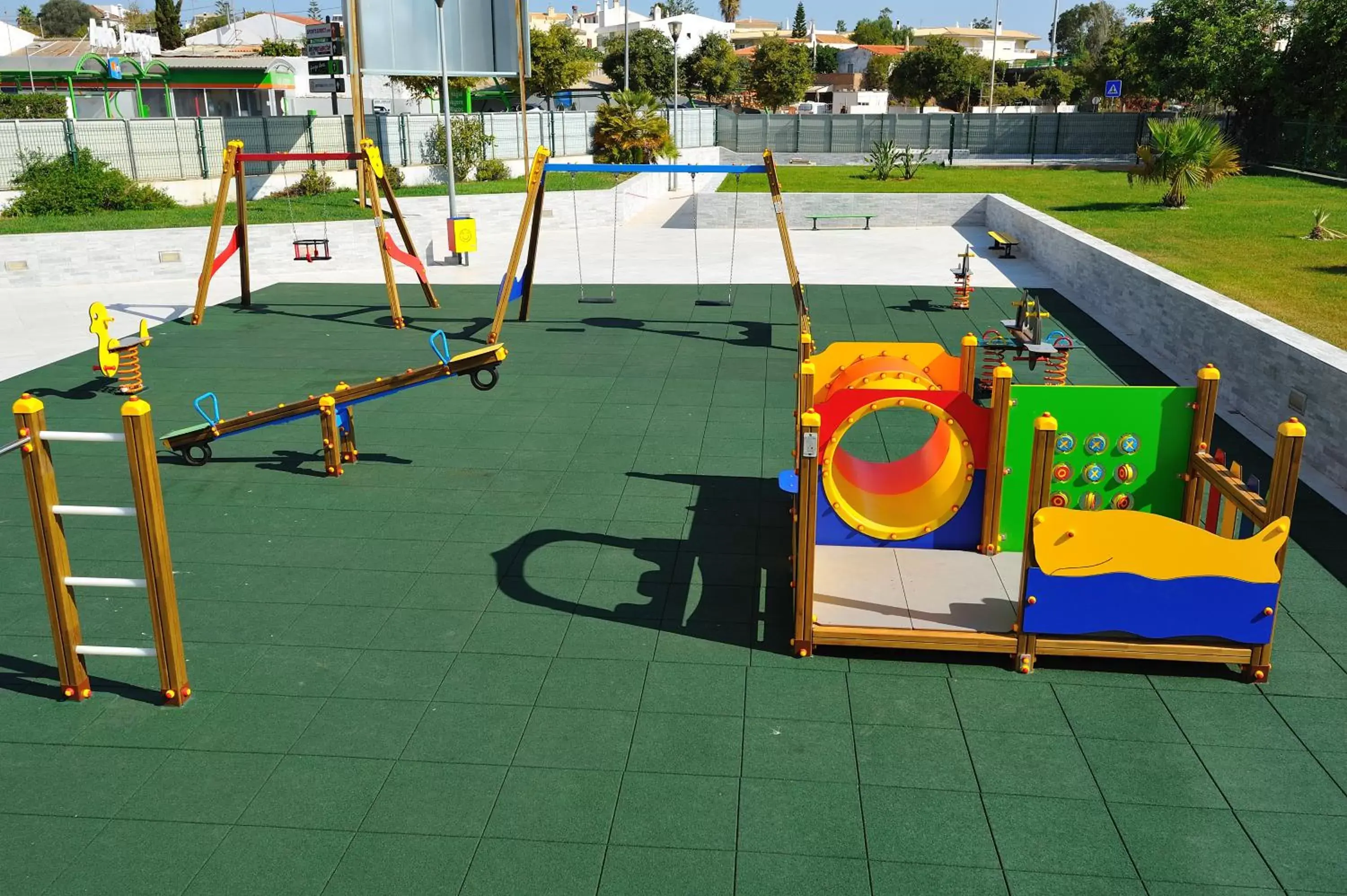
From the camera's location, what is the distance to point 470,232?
20.5 metres

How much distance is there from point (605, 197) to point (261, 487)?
18.6 metres

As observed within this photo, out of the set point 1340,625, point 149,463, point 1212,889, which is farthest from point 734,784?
point 1340,625

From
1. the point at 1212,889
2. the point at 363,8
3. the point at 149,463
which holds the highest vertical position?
the point at 363,8

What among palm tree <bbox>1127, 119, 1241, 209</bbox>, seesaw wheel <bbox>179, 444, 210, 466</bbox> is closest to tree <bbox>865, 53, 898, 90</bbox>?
palm tree <bbox>1127, 119, 1241, 209</bbox>

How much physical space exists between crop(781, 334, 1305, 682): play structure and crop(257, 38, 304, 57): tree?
80229 mm

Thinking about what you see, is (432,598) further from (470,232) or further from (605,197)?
(605,197)

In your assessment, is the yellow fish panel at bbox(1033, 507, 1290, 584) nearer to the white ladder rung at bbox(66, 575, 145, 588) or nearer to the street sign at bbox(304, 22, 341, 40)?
the white ladder rung at bbox(66, 575, 145, 588)

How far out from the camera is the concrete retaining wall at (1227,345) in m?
9.27

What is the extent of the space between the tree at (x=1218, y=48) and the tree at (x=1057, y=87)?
5176cm

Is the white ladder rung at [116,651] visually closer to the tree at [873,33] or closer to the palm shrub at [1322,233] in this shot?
the palm shrub at [1322,233]

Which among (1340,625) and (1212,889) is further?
(1340,625)

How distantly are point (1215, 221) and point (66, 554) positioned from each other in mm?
22939

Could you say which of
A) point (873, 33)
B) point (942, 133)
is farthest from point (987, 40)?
point (942, 133)

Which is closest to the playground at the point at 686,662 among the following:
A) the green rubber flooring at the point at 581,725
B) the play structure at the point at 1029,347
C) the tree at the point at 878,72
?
the green rubber flooring at the point at 581,725
